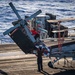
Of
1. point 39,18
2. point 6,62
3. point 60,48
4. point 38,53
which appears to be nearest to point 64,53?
point 60,48

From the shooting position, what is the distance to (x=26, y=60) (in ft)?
95.1

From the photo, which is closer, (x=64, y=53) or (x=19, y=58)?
(x=64, y=53)

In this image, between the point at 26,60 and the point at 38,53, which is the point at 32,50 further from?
the point at 26,60

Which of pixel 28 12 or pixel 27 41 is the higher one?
pixel 27 41

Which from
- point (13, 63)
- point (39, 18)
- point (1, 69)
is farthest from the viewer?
point (39, 18)

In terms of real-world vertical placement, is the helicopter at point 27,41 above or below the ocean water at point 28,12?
above

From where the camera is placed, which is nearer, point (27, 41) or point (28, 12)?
point (27, 41)

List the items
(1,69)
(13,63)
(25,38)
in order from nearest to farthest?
(25,38) → (1,69) → (13,63)

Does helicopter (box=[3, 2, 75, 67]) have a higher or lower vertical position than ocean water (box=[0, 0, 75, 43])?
higher

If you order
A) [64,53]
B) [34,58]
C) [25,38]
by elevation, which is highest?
[25,38]

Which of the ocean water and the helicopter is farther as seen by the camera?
the ocean water

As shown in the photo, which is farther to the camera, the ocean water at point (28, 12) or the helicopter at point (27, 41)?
the ocean water at point (28, 12)

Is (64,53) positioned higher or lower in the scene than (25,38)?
lower

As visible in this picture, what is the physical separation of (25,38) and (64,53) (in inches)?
147
